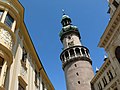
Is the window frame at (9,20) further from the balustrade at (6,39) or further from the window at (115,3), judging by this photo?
the window at (115,3)

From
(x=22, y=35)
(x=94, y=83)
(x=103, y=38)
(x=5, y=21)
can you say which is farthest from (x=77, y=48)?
(x=5, y=21)

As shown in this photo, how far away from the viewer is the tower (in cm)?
4403

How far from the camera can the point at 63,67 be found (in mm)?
50812

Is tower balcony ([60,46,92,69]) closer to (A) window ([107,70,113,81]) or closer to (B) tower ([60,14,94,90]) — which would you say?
(B) tower ([60,14,94,90])

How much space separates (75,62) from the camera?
159 ft

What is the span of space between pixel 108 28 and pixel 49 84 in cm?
1199

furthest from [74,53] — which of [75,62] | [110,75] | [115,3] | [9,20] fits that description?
[9,20]

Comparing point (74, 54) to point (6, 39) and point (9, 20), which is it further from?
point (6, 39)

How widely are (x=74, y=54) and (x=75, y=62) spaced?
9.54 feet

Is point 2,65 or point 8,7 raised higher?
point 8,7

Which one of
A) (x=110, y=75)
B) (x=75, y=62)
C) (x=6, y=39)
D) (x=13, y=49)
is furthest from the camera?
(x=75, y=62)

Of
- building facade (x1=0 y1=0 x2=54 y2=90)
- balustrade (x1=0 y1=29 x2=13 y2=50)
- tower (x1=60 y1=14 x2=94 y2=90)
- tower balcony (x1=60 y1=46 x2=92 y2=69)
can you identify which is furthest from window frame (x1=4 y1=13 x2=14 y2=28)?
tower balcony (x1=60 y1=46 x2=92 y2=69)

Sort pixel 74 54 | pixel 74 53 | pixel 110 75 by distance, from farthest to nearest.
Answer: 1. pixel 74 53
2. pixel 74 54
3. pixel 110 75

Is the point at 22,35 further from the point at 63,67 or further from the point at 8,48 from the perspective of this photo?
the point at 63,67
